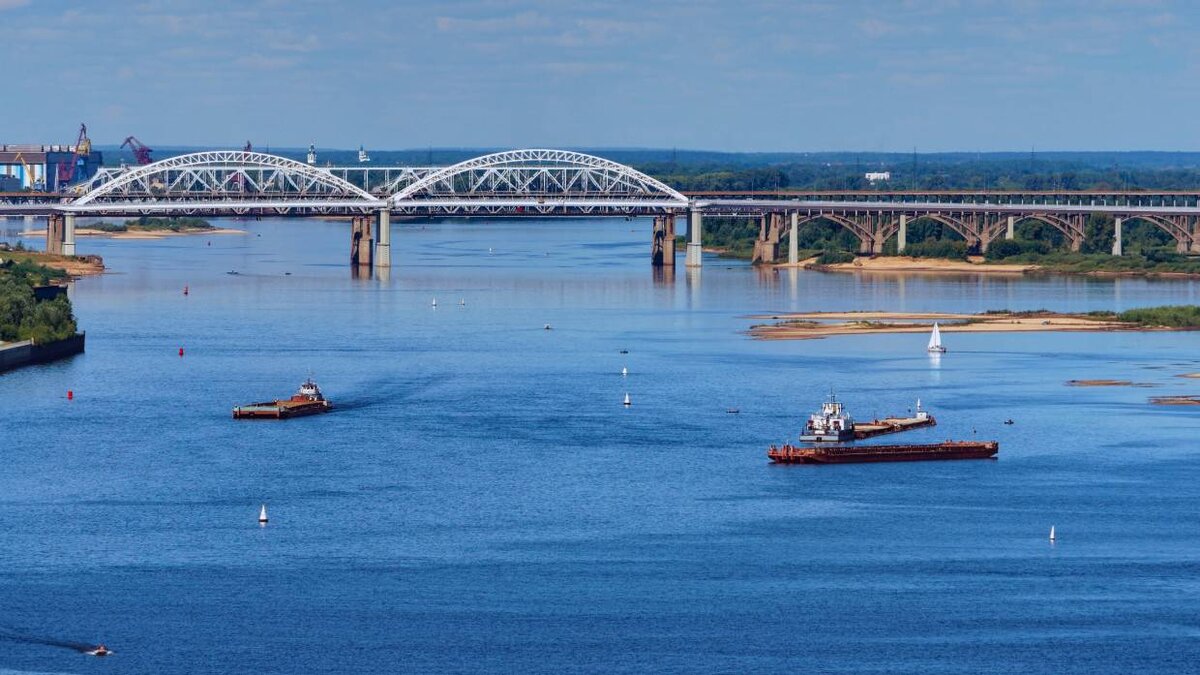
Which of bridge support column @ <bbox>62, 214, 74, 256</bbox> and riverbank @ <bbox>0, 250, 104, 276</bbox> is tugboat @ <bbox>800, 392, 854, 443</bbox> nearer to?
riverbank @ <bbox>0, 250, 104, 276</bbox>

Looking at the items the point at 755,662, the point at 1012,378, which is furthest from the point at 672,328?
the point at 755,662

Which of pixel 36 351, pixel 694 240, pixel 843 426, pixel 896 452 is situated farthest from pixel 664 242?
pixel 896 452

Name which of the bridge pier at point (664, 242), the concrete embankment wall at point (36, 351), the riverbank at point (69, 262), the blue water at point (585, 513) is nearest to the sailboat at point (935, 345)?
the blue water at point (585, 513)

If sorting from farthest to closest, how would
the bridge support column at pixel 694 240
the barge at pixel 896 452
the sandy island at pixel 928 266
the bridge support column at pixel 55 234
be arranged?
the bridge support column at pixel 694 240 < the sandy island at pixel 928 266 < the bridge support column at pixel 55 234 < the barge at pixel 896 452

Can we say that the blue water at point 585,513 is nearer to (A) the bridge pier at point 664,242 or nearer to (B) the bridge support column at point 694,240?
(B) the bridge support column at point 694,240

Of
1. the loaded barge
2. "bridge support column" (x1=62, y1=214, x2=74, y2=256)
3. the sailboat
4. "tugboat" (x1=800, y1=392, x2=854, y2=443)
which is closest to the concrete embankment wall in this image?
the loaded barge

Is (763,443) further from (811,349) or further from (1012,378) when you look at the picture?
(811,349)

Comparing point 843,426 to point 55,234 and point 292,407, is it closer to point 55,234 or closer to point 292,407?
Answer: point 292,407
